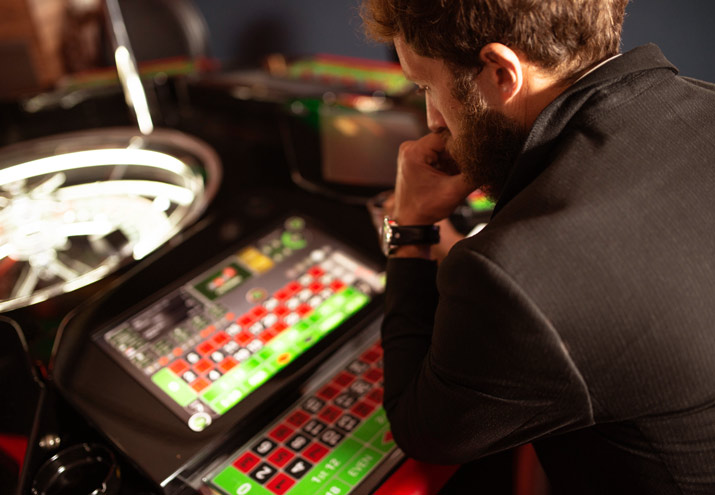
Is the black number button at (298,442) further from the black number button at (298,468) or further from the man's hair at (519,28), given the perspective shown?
the man's hair at (519,28)

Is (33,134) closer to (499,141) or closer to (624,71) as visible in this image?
(499,141)

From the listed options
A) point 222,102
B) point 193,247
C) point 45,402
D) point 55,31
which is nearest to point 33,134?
point 222,102

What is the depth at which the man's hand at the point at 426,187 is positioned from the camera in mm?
974

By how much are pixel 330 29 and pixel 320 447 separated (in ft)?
10.2

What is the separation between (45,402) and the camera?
879 mm

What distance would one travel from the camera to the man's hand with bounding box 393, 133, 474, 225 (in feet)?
3.19

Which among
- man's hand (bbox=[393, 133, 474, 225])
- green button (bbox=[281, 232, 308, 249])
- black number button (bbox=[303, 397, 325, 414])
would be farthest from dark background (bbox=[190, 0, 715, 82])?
→ black number button (bbox=[303, 397, 325, 414])

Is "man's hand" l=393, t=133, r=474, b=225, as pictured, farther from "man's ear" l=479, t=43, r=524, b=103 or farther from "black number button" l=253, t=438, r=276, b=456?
"black number button" l=253, t=438, r=276, b=456

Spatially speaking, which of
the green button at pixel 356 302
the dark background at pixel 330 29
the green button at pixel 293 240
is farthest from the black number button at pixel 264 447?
the dark background at pixel 330 29

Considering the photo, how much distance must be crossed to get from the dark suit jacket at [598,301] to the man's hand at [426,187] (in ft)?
0.61

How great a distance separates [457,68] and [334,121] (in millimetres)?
508

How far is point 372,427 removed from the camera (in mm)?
865

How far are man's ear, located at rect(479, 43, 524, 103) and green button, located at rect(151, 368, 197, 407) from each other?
1.95 ft

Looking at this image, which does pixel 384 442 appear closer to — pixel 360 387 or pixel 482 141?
pixel 360 387
